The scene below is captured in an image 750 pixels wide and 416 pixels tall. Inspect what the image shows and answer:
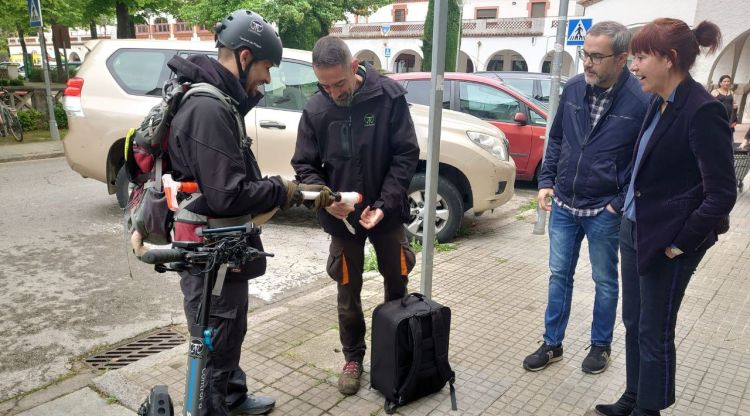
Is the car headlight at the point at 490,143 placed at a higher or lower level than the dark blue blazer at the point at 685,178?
lower

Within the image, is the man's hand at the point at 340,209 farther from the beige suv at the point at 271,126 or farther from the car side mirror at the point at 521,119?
the car side mirror at the point at 521,119

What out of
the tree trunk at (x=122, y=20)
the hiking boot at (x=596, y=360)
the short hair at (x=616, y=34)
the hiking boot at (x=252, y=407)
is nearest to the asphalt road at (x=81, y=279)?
the hiking boot at (x=252, y=407)

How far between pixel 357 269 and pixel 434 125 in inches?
37.2

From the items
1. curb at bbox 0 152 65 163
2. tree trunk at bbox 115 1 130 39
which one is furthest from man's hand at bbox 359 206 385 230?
tree trunk at bbox 115 1 130 39

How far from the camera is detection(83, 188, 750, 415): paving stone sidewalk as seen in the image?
3125mm

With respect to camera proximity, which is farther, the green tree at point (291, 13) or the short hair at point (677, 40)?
the green tree at point (291, 13)

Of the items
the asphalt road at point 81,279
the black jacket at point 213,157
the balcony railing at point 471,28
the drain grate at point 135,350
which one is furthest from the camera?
the balcony railing at point 471,28

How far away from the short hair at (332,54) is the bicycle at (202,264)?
116 cm

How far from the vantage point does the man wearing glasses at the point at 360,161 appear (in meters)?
2.99

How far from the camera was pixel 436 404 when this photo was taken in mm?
3088

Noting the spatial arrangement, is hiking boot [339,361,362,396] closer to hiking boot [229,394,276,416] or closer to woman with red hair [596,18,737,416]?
hiking boot [229,394,276,416]

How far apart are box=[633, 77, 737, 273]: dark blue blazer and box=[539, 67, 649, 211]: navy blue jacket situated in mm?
395

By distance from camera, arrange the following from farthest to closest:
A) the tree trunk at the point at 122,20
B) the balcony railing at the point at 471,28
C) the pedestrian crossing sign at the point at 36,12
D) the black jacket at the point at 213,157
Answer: the balcony railing at the point at 471,28, the tree trunk at the point at 122,20, the pedestrian crossing sign at the point at 36,12, the black jacket at the point at 213,157

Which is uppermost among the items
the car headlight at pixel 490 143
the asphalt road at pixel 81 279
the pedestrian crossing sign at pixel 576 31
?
the pedestrian crossing sign at pixel 576 31
